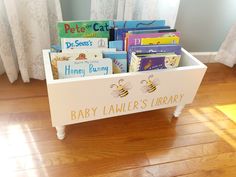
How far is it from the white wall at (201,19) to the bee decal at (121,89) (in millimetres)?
609

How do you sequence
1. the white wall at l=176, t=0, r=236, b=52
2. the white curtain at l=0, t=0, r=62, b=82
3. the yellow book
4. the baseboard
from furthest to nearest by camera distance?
the baseboard → the white wall at l=176, t=0, r=236, b=52 → the white curtain at l=0, t=0, r=62, b=82 → the yellow book

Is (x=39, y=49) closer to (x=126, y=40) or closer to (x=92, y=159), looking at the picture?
(x=126, y=40)

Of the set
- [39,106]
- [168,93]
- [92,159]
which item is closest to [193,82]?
[168,93]

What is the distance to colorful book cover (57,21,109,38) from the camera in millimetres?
864

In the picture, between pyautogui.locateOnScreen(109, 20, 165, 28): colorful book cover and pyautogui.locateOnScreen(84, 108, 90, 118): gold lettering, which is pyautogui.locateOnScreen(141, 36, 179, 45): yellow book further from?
pyautogui.locateOnScreen(84, 108, 90, 118): gold lettering

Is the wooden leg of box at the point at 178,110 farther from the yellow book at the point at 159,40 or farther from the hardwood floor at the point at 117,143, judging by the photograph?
the yellow book at the point at 159,40

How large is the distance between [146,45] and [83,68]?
11.1 inches

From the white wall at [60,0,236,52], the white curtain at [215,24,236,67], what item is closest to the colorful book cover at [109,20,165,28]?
the white wall at [60,0,236,52]

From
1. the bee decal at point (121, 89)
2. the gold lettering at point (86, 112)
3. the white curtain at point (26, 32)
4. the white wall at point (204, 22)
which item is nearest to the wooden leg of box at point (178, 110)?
the bee decal at point (121, 89)

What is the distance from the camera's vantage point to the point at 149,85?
2.89 feet

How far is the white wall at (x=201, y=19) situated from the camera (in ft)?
4.07

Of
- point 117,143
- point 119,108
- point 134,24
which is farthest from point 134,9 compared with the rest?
point 117,143

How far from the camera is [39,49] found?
116 cm

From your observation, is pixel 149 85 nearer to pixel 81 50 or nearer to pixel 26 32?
pixel 81 50
